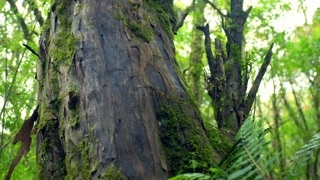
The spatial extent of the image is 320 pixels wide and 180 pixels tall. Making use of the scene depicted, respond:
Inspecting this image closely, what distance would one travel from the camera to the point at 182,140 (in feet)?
11.4

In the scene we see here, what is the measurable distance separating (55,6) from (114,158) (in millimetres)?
1693

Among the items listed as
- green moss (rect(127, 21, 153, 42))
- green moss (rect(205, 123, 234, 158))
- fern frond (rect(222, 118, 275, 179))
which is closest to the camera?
fern frond (rect(222, 118, 275, 179))

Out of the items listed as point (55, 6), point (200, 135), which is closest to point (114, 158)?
point (200, 135)

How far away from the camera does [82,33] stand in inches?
150

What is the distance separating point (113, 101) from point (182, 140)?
1.84 feet

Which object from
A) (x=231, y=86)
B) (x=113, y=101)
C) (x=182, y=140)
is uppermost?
(x=231, y=86)

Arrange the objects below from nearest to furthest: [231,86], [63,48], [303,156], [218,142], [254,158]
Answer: [254,158]
[303,156]
[218,142]
[63,48]
[231,86]

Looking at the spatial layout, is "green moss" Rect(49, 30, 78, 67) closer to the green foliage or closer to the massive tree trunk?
the massive tree trunk

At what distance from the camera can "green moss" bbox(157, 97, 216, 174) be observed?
3.36m

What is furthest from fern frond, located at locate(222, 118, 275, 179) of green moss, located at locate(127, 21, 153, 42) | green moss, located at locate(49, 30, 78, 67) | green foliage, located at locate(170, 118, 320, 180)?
green moss, located at locate(49, 30, 78, 67)

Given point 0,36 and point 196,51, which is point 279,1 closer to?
point 196,51

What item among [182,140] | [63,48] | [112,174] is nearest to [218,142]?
[182,140]

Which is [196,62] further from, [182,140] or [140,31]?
[182,140]

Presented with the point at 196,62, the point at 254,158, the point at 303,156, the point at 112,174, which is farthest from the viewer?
the point at 196,62
